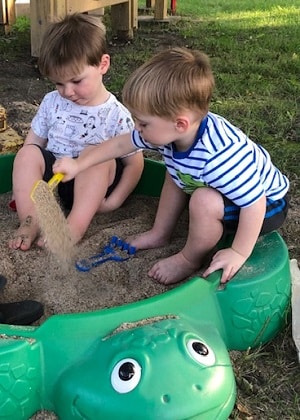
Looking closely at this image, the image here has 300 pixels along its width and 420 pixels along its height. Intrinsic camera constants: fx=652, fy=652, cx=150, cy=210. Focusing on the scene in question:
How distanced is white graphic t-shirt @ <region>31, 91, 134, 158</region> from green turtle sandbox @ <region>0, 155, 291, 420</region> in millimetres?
646

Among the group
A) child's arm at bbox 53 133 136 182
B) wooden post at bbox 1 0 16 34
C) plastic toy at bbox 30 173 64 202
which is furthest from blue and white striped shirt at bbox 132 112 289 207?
wooden post at bbox 1 0 16 34

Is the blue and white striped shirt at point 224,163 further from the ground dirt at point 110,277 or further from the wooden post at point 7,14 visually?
the wooden post at point 7,14

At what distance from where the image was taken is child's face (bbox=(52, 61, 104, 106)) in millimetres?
1657

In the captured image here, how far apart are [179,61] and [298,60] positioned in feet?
7.82

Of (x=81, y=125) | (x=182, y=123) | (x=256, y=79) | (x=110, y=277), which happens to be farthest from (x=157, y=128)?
(x=256, y=79)

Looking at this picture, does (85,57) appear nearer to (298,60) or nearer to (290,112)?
(290,112)

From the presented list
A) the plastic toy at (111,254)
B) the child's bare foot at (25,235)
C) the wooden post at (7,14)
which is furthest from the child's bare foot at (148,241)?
the wooden post at (7,14)

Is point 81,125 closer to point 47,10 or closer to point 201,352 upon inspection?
point 201,352

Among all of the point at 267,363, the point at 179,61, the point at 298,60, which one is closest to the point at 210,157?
the point at 179,61

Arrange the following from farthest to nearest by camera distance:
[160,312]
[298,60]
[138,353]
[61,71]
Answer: [298,60] → [61,71] → [160,312] → [138,353]

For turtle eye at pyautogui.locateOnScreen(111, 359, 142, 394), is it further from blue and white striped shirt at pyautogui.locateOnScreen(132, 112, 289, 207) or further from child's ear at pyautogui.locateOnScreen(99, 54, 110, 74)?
child's ear at pyautogui.locateOnScreen(99, 54, 110, 74)

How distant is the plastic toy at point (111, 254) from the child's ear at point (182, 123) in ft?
1.30

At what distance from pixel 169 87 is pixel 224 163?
197mm

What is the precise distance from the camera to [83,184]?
169 centimetres
